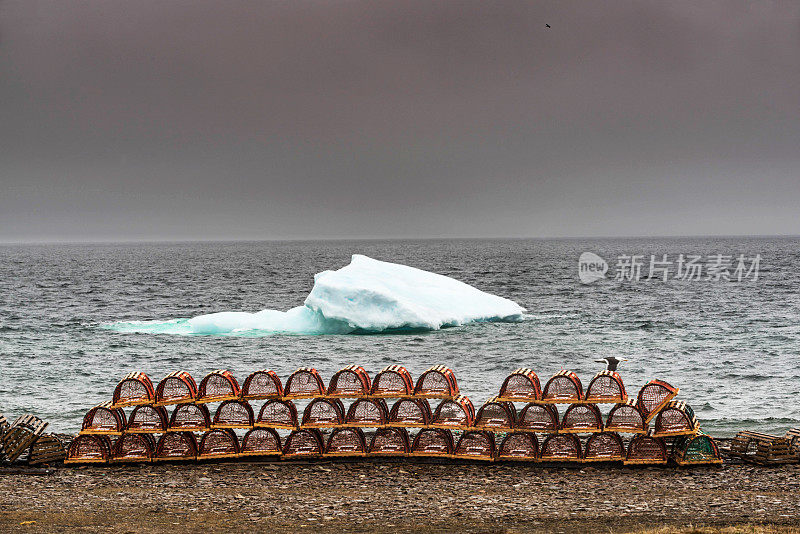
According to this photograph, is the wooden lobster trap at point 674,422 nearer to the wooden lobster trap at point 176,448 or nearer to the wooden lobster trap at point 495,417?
the wooden lobster trap at point 495,417

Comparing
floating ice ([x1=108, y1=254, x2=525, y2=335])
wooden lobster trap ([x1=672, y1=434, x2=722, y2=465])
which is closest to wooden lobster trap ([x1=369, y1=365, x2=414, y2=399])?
wooden lobster trap ([x1=672, y1=434, x2=722, y2=465])

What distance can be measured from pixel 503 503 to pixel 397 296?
2956 centimetres

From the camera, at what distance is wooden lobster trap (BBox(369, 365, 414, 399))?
1527 cm

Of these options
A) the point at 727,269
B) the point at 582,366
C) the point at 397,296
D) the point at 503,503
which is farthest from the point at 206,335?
the point at 727,269

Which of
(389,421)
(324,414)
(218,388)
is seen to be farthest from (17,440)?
(389,421)

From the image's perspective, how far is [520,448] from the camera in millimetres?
15117

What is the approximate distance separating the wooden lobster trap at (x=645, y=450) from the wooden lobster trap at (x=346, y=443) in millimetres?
5253

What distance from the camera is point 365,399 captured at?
605 inches

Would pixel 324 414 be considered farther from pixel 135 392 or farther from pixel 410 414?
pixel 135 392

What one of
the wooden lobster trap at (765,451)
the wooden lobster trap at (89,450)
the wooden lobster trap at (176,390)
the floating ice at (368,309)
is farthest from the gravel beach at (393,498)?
the floating ice at (368,309)

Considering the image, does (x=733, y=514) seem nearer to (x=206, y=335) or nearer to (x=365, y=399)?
(x=365, y=399)

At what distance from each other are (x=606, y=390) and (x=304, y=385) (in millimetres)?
6090

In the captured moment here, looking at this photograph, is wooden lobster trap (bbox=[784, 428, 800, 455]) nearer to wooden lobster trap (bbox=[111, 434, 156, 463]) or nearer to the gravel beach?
the gravel beach

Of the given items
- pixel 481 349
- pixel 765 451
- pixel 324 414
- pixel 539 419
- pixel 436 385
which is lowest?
pixel 481 349
